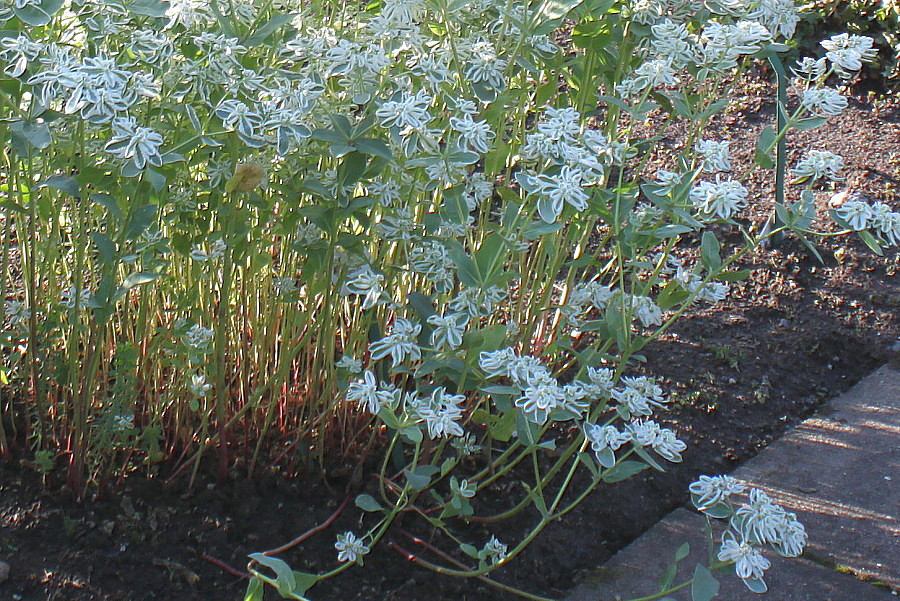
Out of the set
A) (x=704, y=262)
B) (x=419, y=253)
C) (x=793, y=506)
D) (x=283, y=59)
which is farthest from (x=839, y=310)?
(x=283, y=59)

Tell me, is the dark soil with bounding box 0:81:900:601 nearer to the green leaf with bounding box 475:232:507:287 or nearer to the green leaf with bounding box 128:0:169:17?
the green leaf with bounding box 475:232:507:287

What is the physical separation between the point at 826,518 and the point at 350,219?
1.40m

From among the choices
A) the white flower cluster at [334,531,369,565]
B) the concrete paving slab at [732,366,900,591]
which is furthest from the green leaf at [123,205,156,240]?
the concrete paving slab at [732,366,900,591]

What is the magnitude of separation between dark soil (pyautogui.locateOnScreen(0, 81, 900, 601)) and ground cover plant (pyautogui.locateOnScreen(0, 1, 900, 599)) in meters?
0.08

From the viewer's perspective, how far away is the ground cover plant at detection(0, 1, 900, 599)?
5.41 feet

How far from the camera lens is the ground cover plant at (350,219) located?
1.65m

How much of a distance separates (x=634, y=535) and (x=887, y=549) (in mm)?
597

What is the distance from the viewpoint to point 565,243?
2346 mm

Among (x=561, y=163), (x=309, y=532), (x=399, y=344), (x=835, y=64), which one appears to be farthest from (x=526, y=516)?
(x=835, y=64)

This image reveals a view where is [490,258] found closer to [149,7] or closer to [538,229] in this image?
[538,229]

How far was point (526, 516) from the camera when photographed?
234 centimetres

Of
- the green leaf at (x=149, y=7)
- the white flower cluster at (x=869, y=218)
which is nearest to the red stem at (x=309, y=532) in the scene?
the green leaf at (x=149, y=7)

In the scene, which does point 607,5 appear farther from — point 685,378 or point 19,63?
point 685,378

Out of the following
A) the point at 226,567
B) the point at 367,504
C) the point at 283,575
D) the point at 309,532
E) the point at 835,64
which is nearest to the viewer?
the point at 283,575
